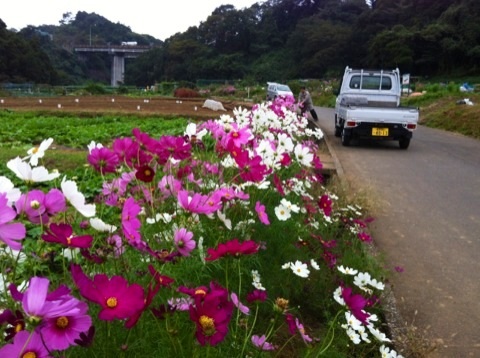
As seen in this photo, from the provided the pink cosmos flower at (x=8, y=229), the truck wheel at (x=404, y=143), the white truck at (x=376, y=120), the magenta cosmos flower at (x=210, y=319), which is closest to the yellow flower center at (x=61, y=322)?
the pink cosmos flower at (x=8, y=229)

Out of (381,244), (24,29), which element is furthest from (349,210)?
(24,29)

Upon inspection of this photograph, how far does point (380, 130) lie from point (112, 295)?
9446 mm

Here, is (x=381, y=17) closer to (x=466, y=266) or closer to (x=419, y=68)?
(x=419, y=68)

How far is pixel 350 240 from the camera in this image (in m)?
3.52

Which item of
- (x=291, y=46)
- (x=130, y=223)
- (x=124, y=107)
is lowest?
(x=124, y=107)

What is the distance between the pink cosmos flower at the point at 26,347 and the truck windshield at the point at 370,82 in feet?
39.2

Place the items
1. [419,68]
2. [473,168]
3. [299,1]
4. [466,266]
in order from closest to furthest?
[466,266]
[473,168]
[419,68]
[299,1]

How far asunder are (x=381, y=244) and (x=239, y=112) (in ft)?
5.57

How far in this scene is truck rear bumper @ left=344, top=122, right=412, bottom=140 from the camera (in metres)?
9.57

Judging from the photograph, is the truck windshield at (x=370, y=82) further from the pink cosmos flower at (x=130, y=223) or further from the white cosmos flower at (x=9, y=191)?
the white cosmos flower at (x=9, y=191)

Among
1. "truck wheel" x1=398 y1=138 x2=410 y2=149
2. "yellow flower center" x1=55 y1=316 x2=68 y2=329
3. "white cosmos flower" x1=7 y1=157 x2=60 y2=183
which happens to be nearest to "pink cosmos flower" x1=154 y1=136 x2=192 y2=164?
"white cosmos flower" x1=7 y1=157 x2=60 y2=183

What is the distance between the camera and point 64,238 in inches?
38.3

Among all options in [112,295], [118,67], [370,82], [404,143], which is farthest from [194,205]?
[118,67]

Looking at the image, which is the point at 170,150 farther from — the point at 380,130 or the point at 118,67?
the point at 118,67
